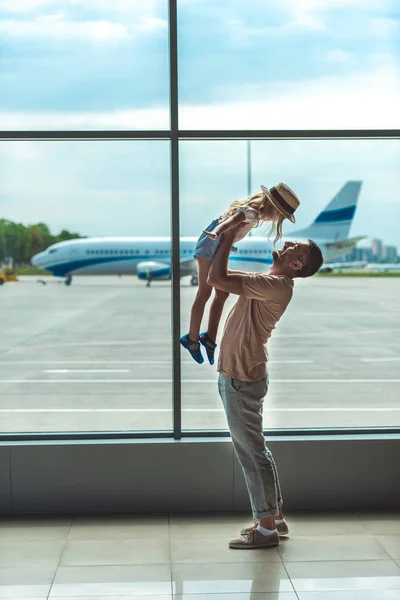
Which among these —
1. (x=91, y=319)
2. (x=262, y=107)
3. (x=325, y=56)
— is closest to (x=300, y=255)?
(x=262, y=107)

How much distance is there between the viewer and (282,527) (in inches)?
141

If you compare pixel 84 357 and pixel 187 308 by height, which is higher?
pixel 187 308

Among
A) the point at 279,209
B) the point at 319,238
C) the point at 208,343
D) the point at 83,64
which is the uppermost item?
the point at 83,64

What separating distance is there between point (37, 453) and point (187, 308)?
1.05 metres

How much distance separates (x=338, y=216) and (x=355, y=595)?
83.9 inches

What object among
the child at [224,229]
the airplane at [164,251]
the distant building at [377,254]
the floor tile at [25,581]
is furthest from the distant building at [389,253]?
the floor tile at [25,581]

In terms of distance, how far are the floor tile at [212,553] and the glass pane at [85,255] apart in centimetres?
79

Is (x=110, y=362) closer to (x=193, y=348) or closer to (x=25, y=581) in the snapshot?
(x=193, y=348)

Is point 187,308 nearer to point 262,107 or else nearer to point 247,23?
point 262,107

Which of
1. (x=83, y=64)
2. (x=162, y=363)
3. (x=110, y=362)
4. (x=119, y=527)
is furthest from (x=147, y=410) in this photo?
(x=110, y=362)

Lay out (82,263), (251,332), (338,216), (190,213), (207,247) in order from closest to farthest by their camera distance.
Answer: (251,332), (207,247), (190,213), (338,216), (82,263)

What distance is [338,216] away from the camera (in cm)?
434

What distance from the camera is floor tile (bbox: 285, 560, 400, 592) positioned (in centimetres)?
301

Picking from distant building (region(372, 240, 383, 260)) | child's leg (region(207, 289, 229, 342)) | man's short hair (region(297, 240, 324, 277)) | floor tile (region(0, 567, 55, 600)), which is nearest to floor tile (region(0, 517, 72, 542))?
floor tile (region(0, 567, 55, 600))
